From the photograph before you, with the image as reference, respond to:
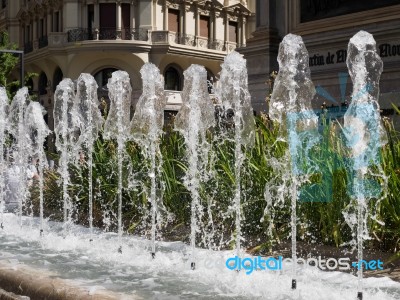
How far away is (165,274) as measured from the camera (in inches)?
207

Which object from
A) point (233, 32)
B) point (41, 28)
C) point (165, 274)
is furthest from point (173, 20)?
point (165, 274)

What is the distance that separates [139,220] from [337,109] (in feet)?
14.1

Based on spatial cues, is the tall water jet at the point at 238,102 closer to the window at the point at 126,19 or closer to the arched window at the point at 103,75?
the window at the point at 126,19

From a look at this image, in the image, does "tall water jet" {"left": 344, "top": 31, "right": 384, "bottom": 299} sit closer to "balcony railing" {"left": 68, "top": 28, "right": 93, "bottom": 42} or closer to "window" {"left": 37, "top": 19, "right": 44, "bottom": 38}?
"balcony railing" {"left": 68, "top": 28, "right": 93, "bottom": 42}

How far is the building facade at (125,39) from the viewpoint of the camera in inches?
1314

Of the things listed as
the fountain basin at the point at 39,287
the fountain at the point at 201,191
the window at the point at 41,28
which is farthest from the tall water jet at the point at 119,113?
the window at the point at 41,28

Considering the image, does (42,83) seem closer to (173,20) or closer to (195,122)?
(173,20)

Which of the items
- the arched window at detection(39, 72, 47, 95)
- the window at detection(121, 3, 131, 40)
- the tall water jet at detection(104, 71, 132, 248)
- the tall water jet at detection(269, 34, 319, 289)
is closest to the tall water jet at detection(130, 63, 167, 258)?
the tall water jet at detection(104, 71, 132, 248)

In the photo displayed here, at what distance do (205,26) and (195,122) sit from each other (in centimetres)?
3067

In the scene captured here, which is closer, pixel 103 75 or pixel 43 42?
pixel 103 75

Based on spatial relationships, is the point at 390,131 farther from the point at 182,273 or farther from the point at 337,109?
the point at 337,109

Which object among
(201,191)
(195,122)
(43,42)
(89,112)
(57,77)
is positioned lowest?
(201,191)

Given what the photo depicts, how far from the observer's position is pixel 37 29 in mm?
37281

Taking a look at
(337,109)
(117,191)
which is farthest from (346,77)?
(117,191)
